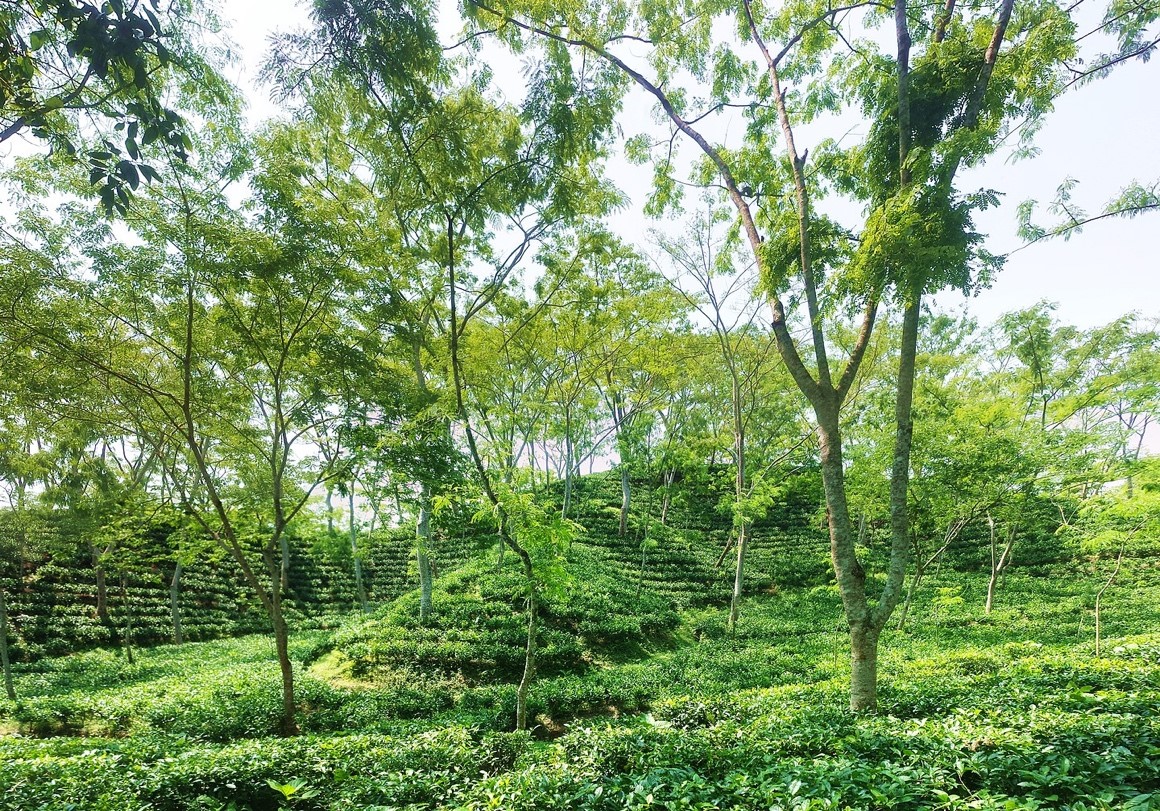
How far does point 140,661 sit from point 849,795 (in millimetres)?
18142

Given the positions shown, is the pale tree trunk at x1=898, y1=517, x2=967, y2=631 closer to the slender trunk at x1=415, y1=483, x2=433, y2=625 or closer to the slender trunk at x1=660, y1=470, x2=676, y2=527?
the slender trunk at x1=415, y1=483, x2=433, y2=625

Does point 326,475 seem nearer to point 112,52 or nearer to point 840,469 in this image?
point 112,52

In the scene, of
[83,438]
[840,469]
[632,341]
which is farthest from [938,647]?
[83,438]

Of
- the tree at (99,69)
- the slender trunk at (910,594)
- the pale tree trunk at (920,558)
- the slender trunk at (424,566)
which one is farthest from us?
the slender trunk at (424,566)

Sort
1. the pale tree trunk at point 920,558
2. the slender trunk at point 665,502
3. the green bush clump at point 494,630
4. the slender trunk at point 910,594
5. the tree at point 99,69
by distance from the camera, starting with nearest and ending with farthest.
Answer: the tree at point 99,69 < the pale tree trunk at point 920,558 < the green bush clump at point 494,630 < the slender trunk at point 910,594 < the slender trunk at point 665,502

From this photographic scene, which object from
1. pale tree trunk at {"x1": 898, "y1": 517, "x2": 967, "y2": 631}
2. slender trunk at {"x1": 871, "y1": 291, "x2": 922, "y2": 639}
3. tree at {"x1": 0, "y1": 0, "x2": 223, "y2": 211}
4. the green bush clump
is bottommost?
the green bush clump

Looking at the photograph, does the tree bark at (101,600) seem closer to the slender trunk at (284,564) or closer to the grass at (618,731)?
the grass at (618,731)

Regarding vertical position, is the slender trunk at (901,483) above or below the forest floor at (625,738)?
above

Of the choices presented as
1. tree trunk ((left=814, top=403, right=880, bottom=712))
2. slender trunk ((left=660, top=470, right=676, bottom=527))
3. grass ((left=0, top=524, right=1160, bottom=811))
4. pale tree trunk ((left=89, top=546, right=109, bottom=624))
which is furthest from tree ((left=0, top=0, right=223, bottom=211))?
slender trunk ((left=660, top=470, right=676, bottom=527))

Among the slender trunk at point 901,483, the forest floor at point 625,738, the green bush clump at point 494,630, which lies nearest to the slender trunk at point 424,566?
the green bush clump at point 494,630

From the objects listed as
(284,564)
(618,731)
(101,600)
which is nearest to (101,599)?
(101,600)

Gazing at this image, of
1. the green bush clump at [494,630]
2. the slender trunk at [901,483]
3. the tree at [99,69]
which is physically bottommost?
the green bush clump at [494,630]

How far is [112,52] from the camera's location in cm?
245

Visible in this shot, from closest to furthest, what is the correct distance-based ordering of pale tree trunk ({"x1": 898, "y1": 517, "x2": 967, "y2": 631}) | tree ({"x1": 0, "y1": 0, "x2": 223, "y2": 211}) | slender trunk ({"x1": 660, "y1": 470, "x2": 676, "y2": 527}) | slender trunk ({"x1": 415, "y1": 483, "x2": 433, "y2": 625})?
tree ({"x1": 0, "y1": 0, "x2": 223, "y2": 211}) < pale tree trunk ({"x1": 898, "y1": 517, "x2": 967, "y2": 631}) < slender trunk ({"x1": 415, "y1": 483, "x2": 433, "y2": 625}) < slender trunk ({"x1": 660, "y1": 470, "x2": 676, "y2": 527})
